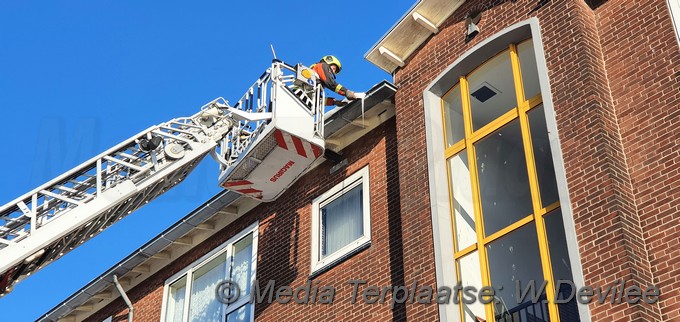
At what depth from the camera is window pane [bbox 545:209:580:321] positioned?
9.86m

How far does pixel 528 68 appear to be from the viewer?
12.0 m

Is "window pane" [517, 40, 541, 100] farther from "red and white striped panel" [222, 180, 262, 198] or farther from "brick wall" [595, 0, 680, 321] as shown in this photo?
"red and white striped panel" [222, 180, 262, 198]

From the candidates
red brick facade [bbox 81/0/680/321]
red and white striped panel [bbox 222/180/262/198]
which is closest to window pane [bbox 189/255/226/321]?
red brick facade [bbox 81/0/680/321]

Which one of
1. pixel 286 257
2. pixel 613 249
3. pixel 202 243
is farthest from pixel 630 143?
pixel 202 243

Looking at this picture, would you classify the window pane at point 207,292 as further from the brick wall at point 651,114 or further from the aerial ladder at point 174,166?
the brick wall at point 651,114

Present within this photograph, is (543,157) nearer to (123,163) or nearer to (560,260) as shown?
(560,260)

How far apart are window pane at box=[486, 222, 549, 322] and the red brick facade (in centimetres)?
85

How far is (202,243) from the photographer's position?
17.7 metres

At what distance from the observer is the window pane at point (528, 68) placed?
11.7 metres

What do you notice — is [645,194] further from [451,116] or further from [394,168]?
[394,168]

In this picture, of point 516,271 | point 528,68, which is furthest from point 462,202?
point 528,68

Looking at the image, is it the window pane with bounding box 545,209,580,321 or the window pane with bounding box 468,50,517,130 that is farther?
the window pane with bounding box 468,50,517,130

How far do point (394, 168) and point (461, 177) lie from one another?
1.88 metres

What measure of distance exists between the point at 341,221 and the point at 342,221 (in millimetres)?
28
